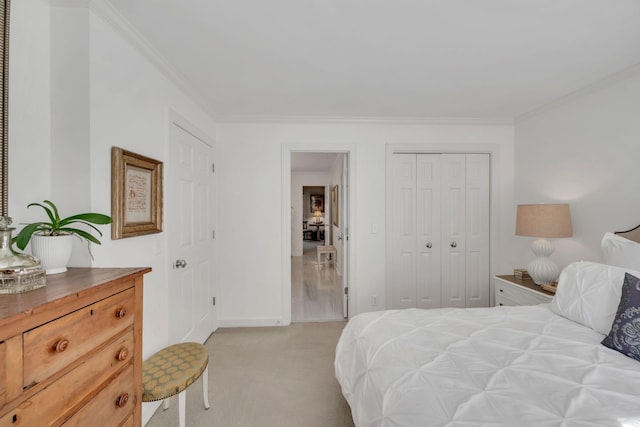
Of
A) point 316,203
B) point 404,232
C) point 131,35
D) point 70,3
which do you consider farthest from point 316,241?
point 70,3

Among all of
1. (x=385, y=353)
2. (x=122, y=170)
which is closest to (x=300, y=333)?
(x=385, y=353)

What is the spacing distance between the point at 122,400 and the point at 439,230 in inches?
128

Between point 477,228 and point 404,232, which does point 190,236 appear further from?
point 477,228

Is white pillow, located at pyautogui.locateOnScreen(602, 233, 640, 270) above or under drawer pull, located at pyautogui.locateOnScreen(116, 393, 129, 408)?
above

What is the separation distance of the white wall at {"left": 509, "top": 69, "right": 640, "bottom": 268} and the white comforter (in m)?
1.21

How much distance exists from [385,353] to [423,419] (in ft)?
1.38

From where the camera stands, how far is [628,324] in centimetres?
139

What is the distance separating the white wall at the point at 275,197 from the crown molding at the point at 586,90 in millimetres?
339

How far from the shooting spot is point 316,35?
176 cm

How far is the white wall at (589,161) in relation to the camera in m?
2.21

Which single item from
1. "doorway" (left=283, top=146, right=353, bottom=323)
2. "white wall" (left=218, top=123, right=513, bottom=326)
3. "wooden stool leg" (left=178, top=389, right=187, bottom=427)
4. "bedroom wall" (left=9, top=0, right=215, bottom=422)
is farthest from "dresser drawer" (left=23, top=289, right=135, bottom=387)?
Answer: "doorway" (left=283, top=146, right=353, bottom=323)

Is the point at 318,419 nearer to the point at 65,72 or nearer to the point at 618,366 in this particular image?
the point at 618,366

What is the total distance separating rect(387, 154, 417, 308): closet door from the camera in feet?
11.2

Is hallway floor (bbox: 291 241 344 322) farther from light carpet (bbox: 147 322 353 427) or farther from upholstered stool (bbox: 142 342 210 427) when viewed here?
upholstered stool (bbox: 142 342 210 427)
